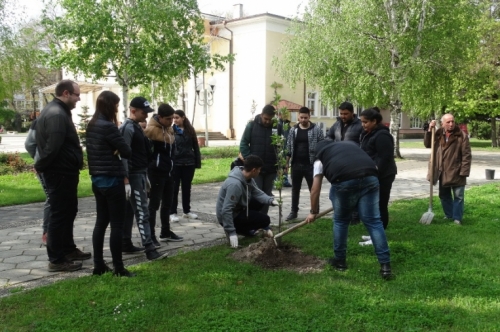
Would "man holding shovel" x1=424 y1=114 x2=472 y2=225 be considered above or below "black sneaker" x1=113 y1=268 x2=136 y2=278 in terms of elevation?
above

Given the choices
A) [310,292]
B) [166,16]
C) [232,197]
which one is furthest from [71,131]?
[166,16]

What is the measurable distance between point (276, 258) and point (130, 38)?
12.6 m

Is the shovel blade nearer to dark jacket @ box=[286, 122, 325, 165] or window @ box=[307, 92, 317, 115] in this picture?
dark jacket @ box=[286, 122, 325, 165]

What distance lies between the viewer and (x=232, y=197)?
228 inches

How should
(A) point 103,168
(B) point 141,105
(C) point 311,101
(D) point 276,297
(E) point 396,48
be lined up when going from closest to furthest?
(D) point 276,297, (A) point 103,168, (B) point 141,105, (E) point 396,48, (C) point 311,101

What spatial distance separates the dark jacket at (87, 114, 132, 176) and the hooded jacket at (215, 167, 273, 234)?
5.31 ft

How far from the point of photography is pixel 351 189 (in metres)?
4.72

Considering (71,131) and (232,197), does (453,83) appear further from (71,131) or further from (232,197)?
(71,131)

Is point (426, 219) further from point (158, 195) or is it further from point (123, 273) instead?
point (123, 273)

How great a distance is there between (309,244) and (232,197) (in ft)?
3.99

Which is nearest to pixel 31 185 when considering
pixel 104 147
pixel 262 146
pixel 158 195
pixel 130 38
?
pixel 130 38

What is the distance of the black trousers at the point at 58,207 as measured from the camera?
5012mm

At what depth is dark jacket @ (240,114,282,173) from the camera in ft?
23.0

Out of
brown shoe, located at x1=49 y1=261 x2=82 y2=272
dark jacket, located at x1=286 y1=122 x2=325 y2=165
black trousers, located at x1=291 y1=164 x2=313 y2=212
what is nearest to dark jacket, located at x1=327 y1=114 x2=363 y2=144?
dark jacket, located at x1=286 y1=122 x2=325 y2=165
